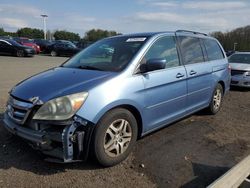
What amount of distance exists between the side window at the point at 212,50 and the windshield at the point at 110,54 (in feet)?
6.96

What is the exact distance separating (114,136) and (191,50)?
8.63ft

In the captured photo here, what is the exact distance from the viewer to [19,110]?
4039mm

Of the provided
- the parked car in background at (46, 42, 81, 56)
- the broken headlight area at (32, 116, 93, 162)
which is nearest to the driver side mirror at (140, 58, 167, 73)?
the broken headlight area at (32, 116, 93, 162)

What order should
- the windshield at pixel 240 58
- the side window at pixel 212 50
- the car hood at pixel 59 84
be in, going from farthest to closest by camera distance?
1. the windshield at pixel 240 58
2. the side window at pixel 212 50
3. the car hood at pixel 59 84

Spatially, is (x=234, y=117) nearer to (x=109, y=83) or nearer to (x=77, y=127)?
(x=109, y=83)

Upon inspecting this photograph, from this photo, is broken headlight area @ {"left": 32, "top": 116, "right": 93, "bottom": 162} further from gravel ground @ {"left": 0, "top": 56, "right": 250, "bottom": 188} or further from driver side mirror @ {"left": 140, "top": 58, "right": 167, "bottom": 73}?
driver side mirror @ {"left": 140, "top": 58, "right": 167, "bottom": 73}

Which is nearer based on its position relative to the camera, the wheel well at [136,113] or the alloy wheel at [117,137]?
the alloy wheel at [117,137]

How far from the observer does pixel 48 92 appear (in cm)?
392

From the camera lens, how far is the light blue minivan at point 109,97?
3734mm

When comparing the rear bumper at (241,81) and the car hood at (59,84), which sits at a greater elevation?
the car hood at (59,84)

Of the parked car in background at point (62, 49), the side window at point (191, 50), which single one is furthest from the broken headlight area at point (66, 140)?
the parked car in background at point (62, 49)

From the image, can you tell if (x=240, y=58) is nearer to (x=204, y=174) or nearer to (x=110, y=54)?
(x=110, y=54)

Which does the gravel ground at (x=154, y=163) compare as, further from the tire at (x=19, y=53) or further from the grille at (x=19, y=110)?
the tire at (x=19, y=53)

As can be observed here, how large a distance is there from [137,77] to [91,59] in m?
1.04
